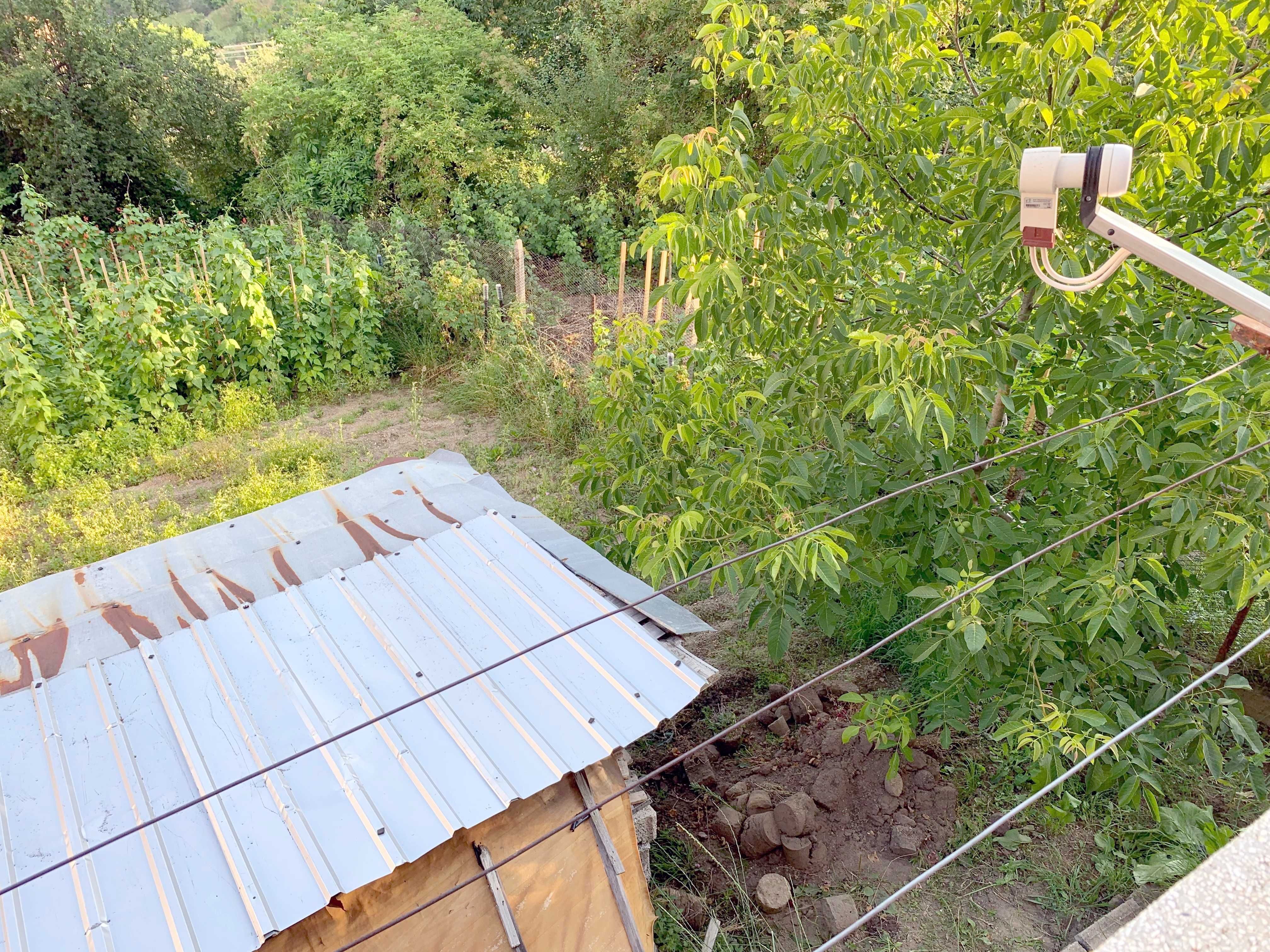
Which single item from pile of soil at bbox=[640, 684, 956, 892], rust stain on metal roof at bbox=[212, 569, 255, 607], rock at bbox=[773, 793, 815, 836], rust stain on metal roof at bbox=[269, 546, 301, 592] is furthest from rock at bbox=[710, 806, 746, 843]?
rust stain on metal roof at bbox=[212, 569, 255, 607]

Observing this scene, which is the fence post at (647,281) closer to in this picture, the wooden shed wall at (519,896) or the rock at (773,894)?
the wooden shed wall at (519,896)

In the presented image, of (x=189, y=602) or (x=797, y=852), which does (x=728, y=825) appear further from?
(x=189, y=602)

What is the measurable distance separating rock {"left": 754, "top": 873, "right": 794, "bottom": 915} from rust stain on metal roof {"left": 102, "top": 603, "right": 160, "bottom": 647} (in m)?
2.58

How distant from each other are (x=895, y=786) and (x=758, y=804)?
2.25 ft

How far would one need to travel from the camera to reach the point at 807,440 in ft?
11.0

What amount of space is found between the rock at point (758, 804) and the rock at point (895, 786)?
1.89 ft

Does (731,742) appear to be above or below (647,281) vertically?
below

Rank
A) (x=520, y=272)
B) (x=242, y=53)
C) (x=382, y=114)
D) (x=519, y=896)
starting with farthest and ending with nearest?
(x=242, y=53), (x=382, y=114), (x=520, y=272), (x=519, y=896)

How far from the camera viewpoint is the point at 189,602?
311 centimetres

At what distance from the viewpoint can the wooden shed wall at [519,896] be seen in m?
2.31

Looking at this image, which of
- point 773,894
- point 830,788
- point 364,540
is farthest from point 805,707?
point 364,540

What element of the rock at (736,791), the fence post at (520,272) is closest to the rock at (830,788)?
the rock at (736,791)

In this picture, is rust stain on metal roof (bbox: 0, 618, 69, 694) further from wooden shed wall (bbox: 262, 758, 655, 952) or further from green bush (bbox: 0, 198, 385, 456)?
green bush (bbox: 0, 198, 385, 456)

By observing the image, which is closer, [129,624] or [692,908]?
[129,624]
